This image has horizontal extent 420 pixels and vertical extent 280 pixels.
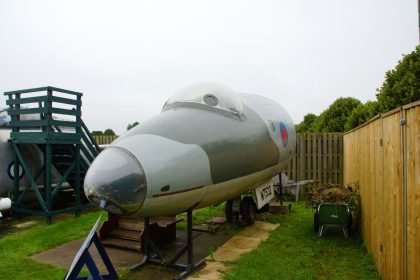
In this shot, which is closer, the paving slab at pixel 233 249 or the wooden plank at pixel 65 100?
the paving slab at pixel 233 249

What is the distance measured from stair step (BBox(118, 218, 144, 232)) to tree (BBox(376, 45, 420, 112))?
25.4 feet

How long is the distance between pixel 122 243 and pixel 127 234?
243 mm

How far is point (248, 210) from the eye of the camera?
829 centimetres

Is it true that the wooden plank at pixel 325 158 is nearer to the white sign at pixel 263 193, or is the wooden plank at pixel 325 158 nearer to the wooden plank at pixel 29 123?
the white sign at pixel 263 193

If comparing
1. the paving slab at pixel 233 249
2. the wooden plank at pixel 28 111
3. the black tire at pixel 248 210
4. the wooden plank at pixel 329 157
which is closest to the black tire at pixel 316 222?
the paving slab at pixel 233 249

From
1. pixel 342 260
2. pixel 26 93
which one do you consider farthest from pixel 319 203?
pixel 26 93

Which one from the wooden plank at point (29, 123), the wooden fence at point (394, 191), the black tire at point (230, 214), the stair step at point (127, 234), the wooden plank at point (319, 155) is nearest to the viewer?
the wooden fence at point (394, 191)

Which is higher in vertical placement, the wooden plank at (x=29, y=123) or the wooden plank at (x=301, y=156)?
the wooden plank at (x=29, y=123)

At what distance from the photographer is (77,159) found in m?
10.0

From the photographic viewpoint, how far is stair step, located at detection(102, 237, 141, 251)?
6438 millimetres

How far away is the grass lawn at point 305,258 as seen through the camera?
5.19 metres

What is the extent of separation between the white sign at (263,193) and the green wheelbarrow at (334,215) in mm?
1082

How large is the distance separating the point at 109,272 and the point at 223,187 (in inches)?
80.3

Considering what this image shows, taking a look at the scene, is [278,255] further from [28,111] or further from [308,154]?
[28,111]
